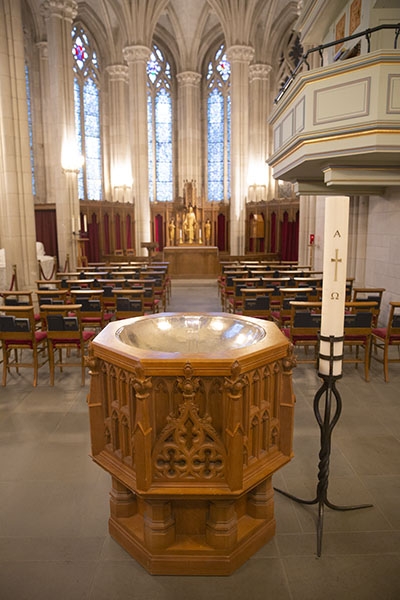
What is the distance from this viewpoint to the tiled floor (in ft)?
7.91

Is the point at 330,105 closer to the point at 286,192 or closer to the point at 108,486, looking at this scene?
the point at 108,486

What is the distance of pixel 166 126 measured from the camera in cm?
2416

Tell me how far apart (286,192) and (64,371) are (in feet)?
59.6

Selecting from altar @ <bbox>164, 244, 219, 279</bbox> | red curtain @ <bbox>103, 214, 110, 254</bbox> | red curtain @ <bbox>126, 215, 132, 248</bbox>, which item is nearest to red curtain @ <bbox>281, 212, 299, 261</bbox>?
altar @ <bbox>164, 244, 219, 279</bbox>

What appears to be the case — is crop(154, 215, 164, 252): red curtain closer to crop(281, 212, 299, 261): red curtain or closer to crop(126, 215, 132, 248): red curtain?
crop(126, 215, 132, 248): red curtain

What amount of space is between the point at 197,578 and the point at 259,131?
21.9m

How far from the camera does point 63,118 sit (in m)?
15.0

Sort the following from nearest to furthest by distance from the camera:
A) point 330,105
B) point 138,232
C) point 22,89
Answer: point 330,105 < point 22,89 < point 138,232

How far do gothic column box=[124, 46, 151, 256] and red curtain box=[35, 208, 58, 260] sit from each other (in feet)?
12.1

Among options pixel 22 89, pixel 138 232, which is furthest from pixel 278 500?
pixel 138 232

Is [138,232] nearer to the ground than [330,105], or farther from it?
nearer to the ground

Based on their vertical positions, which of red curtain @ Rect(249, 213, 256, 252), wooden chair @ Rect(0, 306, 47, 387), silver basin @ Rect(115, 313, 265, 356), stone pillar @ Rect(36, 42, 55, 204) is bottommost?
wooden chair @ Rect(0, 306, 47, 387)

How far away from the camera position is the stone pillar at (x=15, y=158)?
11.1 metres

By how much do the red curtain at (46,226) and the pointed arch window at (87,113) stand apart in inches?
174
